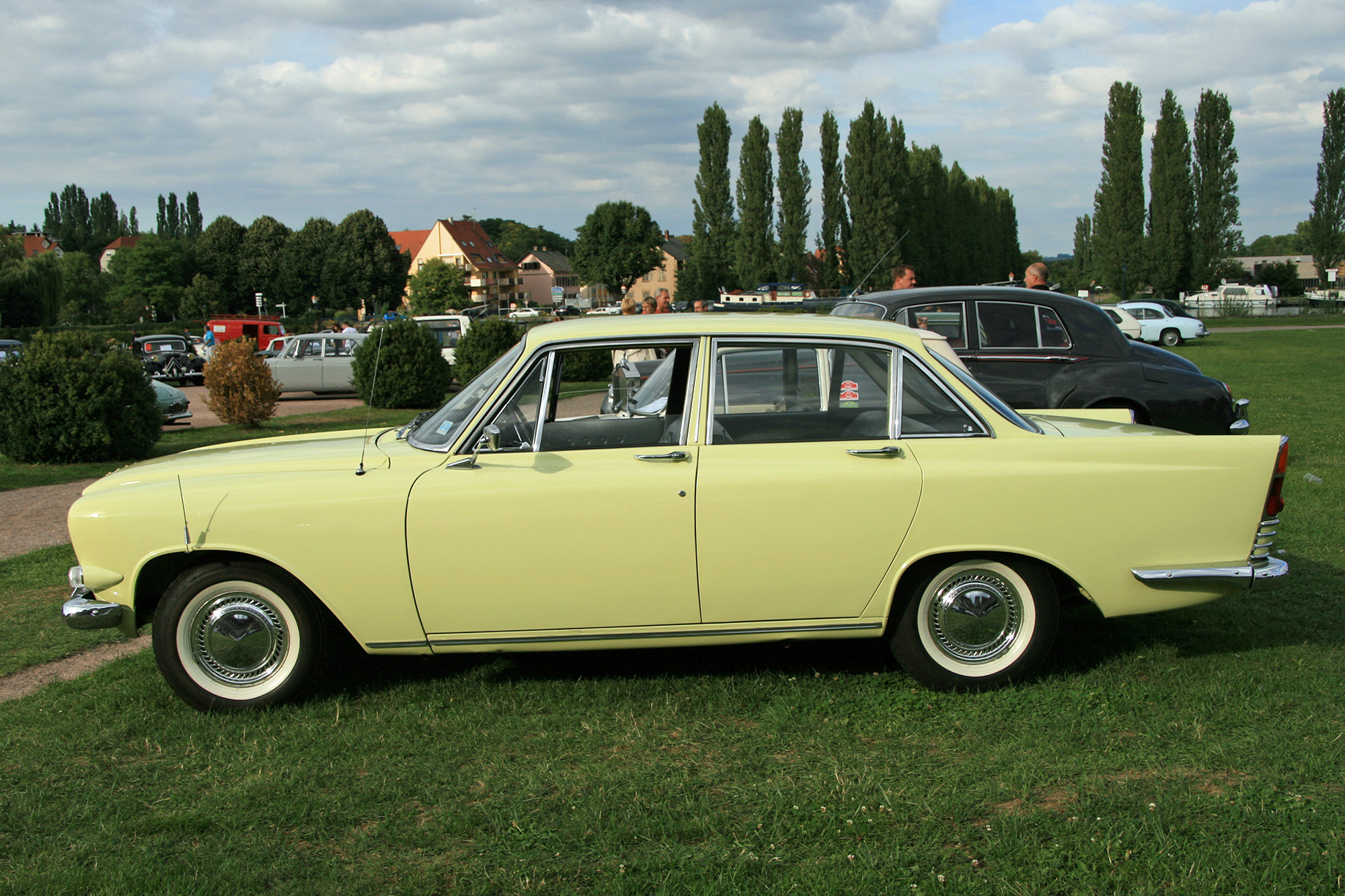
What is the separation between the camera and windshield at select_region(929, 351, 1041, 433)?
445 centimetres

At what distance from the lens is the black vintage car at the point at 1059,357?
8406 mm

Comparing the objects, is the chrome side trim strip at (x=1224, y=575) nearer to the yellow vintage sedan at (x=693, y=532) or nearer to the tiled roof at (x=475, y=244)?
the yellow vintage sedan at (x=693, y=532)

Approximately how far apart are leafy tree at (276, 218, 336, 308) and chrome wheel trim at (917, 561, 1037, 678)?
78175mm

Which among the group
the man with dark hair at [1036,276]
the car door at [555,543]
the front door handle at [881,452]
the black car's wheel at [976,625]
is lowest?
the black car's wheel at [976,625]

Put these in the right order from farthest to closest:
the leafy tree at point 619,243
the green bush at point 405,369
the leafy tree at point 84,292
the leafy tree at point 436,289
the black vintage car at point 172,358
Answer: the leafy tree at point 619,243, the leafy tree at point 436,289, the leafy tree at point 84,292, the black vintage car at point 172,358, the green bush at point 405,369

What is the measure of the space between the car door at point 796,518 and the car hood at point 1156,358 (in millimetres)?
5294

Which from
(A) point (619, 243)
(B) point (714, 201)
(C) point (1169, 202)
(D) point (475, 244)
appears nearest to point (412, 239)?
(D) point (475, 244)

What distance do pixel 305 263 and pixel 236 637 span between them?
256 feet

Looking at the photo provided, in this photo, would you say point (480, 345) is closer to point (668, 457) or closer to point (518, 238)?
point (668, 457)

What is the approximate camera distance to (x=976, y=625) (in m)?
4.37

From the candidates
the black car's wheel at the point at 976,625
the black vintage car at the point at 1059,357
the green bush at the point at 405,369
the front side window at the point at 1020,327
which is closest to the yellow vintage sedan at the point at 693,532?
the black car's wheel at the point at 976,625

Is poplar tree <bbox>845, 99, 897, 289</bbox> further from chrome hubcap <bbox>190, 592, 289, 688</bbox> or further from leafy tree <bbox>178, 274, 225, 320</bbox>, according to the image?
chrome hubcap <bbox>190, 592, 289, 688</bbox>

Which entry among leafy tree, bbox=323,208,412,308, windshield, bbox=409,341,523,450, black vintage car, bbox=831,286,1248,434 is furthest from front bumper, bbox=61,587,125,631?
leafy tree, bbox=323,208,412,308

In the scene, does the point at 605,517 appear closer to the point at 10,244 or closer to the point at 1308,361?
the point at 1308,361
